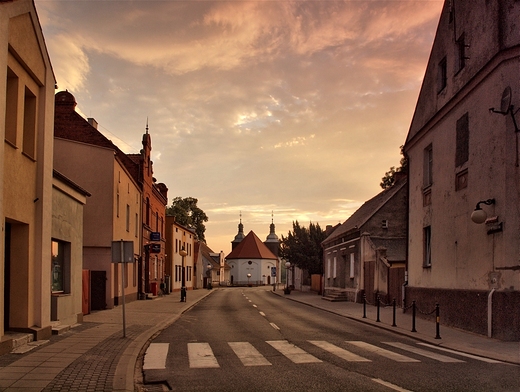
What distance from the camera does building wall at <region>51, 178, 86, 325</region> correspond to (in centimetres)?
1580

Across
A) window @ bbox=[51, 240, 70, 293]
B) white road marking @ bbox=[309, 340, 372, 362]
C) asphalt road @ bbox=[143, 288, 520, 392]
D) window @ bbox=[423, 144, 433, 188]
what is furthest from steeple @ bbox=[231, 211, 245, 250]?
white road marking @ bbox=[309, 340, 372, 362]

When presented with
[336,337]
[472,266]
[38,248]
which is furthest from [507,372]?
[38,248]

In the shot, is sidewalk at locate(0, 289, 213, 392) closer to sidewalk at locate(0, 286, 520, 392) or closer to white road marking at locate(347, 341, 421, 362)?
sidewalk at locate(0, 286, 520, 392)

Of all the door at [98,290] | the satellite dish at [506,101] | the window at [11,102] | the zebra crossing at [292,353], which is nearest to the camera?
the zebra crossing at [292,353]

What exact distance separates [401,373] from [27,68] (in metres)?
10.1

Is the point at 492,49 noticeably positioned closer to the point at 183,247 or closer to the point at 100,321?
the point at 100,321

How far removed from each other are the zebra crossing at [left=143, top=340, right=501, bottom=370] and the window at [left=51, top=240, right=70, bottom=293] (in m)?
4.61

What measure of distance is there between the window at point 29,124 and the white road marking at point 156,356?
5.29 m

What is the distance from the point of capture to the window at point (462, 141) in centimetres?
1731

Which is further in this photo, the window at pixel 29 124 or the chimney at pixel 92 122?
the chimney at pixel 92 122

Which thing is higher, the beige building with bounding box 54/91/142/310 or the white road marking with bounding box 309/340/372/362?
the beige building with bounding box 54/91/142/310

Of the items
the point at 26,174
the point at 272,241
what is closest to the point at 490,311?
the point at 26,174

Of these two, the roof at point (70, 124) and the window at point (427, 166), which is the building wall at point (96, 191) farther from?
the window at point (427, 166)

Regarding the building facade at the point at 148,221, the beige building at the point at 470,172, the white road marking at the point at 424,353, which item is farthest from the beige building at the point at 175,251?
the white road marking at the point at 424,353
